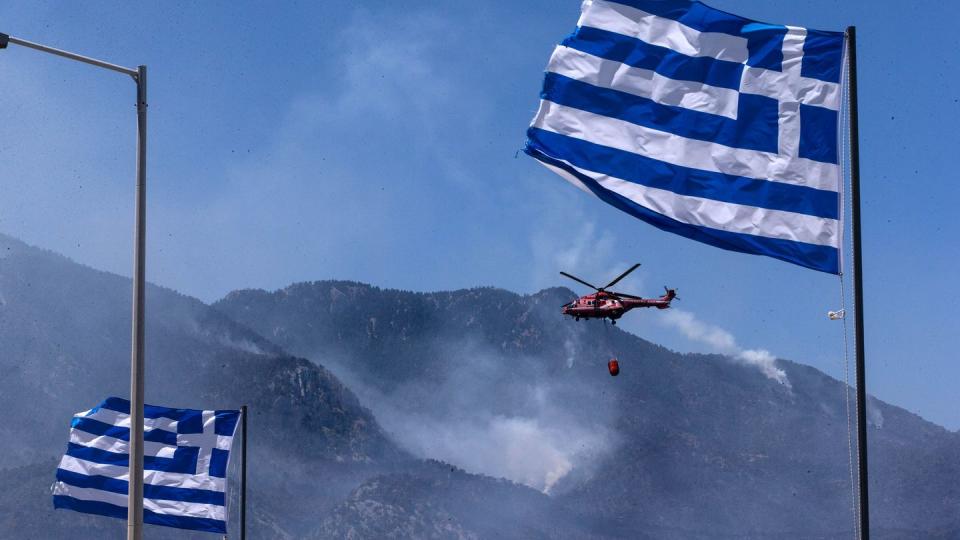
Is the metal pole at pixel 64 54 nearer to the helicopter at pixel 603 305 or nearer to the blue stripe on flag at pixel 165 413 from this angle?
the blue stripe on flag at pixel 165 413

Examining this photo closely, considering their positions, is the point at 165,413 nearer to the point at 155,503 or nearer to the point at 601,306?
the point at 155,503

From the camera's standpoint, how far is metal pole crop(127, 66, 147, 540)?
59.5 ft

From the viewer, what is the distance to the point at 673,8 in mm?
19562

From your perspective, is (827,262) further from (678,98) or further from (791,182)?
(678,98)

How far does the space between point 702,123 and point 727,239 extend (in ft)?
6.57

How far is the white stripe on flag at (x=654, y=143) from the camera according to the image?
19.1m

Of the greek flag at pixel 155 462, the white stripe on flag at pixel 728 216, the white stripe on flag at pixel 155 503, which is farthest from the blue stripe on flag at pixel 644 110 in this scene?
the white stripe on flag at pixel 155 503

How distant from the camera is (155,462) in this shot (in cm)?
4378

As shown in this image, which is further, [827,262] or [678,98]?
[678,98]

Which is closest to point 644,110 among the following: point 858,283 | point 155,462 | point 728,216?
point 728,216

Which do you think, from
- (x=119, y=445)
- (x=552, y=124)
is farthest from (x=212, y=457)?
(x=552, y=124)

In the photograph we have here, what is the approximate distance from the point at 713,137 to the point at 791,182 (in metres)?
1.44

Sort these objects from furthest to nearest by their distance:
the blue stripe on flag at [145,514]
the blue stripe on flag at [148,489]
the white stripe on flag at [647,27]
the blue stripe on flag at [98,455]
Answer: the blue stripe on flag at [98,455]
the blue stripe on flag at [148,489]
the blue stripe on flag at [145,514]
the white stripe on flag at [647,27]

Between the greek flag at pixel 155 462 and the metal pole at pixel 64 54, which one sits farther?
the greek flag at pixel 155 462
